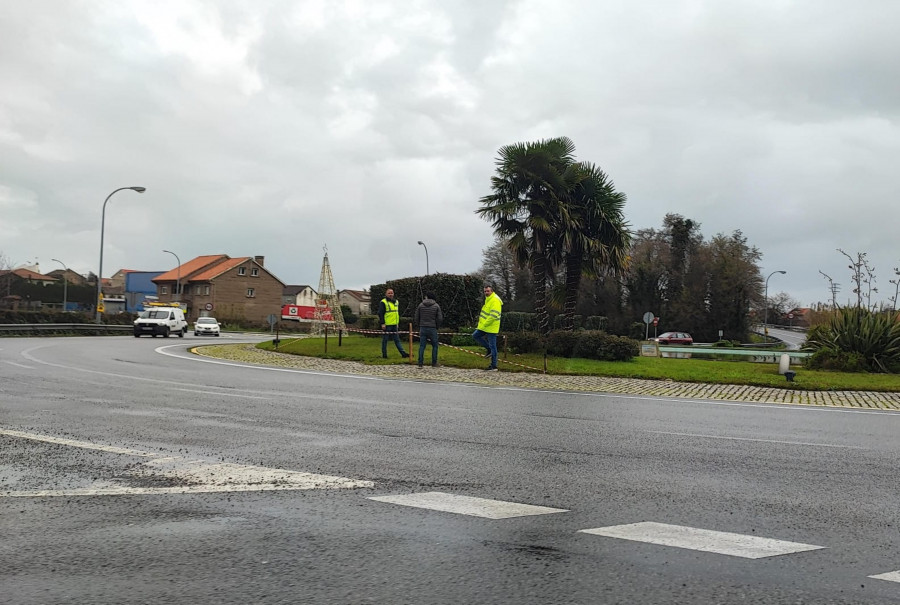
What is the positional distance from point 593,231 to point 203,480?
23234mm

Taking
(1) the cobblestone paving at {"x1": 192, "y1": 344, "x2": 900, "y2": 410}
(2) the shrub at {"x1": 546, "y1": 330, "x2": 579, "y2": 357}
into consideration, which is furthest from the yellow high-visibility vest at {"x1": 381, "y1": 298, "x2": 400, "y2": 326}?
(2) the shrub at {"x1": 546, "y1": 330, "x2": 579, "y2": 357}

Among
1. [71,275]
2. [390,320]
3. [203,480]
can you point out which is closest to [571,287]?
[390,320]

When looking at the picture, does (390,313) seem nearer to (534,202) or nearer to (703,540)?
(534,202)

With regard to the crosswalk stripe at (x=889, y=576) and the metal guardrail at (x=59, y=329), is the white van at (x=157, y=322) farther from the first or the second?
the crosswalk stripe at (x=889, y=576)

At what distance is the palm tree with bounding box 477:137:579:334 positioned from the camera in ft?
86.6

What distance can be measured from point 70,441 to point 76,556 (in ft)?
12.4

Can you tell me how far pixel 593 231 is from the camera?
27453mm

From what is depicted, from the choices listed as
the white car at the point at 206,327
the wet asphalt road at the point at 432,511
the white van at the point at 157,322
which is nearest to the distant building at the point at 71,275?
the white car at the point at 206,327

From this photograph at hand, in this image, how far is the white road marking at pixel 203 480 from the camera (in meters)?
5.14

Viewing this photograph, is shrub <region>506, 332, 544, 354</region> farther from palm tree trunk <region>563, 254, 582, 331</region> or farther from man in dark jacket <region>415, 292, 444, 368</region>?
palm tree trunk <region>563, 254, 582, 331</region>

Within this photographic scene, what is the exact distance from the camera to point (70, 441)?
714 cm

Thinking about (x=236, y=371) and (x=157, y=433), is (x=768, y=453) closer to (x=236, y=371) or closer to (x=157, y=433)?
(x=157, y=433)

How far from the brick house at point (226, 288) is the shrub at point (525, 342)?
221 ft

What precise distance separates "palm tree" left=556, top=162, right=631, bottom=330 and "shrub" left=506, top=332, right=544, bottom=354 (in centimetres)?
544
